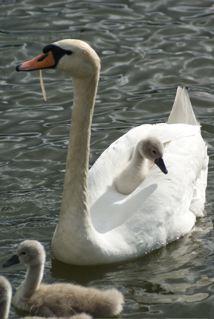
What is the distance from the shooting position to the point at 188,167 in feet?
38.0

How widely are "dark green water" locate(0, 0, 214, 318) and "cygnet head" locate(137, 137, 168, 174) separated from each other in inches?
28.0

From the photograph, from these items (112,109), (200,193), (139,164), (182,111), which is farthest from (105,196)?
(112,109)

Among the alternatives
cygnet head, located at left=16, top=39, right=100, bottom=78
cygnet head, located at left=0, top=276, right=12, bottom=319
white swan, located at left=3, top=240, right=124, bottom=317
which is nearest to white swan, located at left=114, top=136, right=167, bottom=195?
cygnet head, located at left=16, top=39, right=100, bottom=78

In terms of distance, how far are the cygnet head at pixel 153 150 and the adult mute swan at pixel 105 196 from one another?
0.20 m

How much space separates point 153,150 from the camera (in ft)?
36.0

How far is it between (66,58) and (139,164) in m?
1.40

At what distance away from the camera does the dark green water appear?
10.3m

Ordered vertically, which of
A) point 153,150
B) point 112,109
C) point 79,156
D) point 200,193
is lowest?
point 112,109

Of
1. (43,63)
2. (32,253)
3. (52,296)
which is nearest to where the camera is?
(52,296)

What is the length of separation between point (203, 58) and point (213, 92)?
0.85m

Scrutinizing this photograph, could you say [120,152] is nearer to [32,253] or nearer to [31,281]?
[32,253]

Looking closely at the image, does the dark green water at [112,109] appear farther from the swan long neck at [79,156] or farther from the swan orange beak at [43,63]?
the swan orange beak at [43,63]

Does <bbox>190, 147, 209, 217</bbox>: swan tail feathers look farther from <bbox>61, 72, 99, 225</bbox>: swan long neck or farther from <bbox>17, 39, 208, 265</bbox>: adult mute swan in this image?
<bbox>61, 72, 99, 225</bbox>: swan long neck

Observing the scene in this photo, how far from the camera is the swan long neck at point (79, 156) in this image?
10.4 metres
